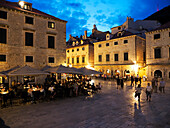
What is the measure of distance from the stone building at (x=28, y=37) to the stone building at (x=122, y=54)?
16527 mm

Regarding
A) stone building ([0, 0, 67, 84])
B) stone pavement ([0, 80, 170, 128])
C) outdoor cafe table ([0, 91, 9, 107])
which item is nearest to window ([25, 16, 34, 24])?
stone building ([0, 0, 67, 84])

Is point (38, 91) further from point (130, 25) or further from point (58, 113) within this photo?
point (130, 25)

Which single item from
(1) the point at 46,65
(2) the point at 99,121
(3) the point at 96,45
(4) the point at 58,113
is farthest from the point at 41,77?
(3) the point at 96,45

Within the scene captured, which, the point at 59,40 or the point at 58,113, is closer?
the point at 58,113

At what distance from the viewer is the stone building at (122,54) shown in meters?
30.2

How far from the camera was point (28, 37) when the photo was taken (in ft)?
60.1

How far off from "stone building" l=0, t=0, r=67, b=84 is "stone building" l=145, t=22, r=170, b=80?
61.7 feet

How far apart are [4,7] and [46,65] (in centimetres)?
920

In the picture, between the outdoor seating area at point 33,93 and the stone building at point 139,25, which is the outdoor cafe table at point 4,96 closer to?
the outdoor seating area at point 33,93

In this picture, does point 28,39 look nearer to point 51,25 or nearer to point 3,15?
point 3,15

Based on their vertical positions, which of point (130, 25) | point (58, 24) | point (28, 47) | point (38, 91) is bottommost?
point (38, 91)

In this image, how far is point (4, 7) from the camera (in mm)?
16172

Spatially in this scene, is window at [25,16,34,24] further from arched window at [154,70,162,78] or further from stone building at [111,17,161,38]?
stone building at [111,17,161,38]

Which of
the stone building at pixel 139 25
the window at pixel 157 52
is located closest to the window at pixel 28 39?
the window at pixel 157 52
